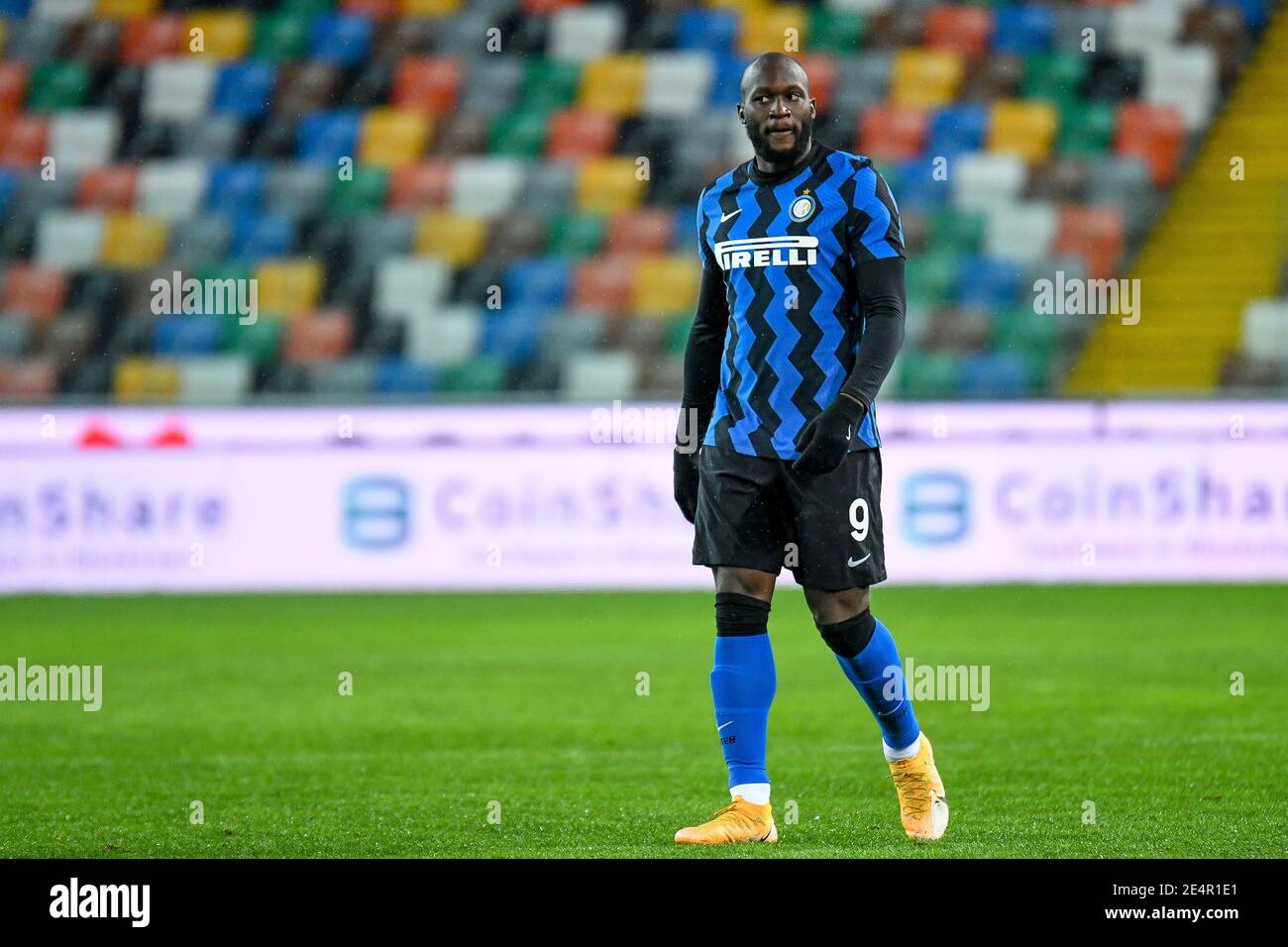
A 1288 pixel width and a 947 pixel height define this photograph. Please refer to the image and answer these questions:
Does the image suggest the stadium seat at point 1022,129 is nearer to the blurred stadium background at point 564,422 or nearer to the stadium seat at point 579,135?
the blurred stadium background at point 564,422

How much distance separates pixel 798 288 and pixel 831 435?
434 millimetres

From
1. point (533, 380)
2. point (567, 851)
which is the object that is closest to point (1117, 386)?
point (533, 380)

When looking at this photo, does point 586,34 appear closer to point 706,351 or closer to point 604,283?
point 604,283

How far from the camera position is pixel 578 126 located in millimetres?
16391

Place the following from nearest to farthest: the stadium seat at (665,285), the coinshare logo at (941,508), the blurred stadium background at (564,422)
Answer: the blurred stadium background at (564,422) < the coinshare logo at (941,508) < the stadium seat at (665,285)

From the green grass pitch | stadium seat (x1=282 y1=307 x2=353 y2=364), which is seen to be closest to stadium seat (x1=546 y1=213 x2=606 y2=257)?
stadium seat (x1=282 y1=307 x2=353 y2=364)

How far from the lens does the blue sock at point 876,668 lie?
523cm

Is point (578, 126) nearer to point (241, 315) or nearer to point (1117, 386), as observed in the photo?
point (241, 315)

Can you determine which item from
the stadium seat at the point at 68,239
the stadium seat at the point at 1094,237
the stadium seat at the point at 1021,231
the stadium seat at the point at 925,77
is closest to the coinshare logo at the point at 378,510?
the stadium seat at the point at 68,239

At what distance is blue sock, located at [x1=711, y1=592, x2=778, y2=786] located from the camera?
523 centimetres

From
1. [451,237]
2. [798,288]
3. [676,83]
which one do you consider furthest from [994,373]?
[798,288]

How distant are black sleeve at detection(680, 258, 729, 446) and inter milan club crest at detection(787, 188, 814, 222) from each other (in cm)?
34

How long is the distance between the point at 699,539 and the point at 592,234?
33.9 feet

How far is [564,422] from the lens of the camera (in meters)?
12.5
